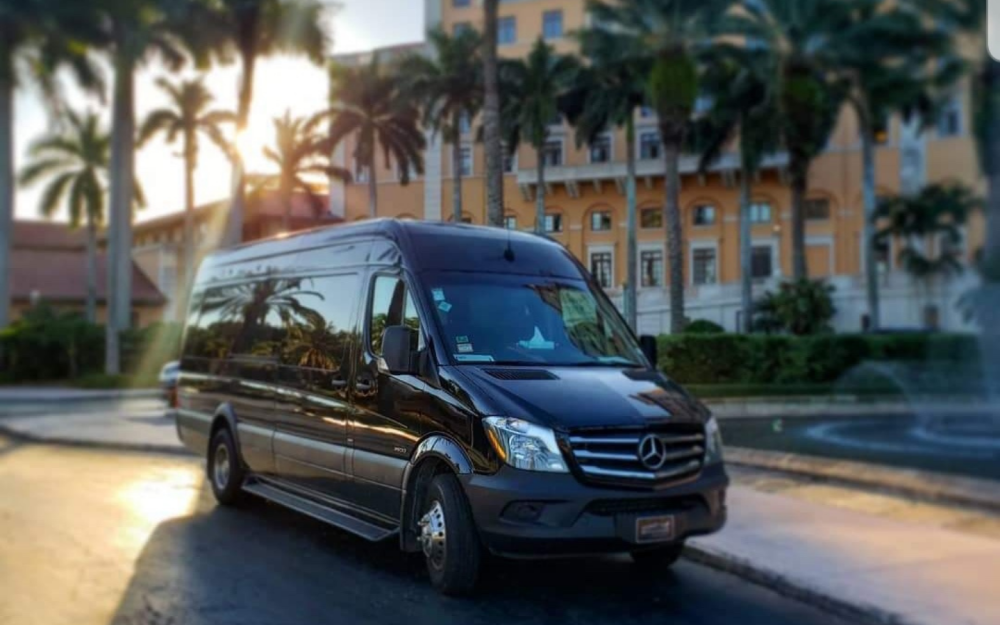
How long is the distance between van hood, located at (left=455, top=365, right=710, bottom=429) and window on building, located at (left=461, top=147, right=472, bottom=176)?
6.14 meters

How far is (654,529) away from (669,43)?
25.5 metres

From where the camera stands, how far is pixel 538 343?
6965mm

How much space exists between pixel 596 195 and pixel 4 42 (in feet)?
48.2

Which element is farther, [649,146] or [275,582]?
[649,146]

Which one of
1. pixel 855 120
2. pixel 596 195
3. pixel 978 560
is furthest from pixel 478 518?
pixel 855 120

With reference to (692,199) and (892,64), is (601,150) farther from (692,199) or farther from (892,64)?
(892,64)

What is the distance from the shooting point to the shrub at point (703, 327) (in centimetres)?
2328

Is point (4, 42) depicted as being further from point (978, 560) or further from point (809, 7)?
point (978, 560)

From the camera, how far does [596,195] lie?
13.7 metres

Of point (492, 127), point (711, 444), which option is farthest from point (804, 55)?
point (711, 444)

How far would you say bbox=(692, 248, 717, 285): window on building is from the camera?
21.1m

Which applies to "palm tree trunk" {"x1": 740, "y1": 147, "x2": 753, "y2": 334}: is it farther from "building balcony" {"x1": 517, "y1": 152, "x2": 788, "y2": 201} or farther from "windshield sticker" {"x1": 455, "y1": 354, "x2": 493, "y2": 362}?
"windshield sticker" {"x1": 455, "y1": 354, "x2": 493, "y2": 362}

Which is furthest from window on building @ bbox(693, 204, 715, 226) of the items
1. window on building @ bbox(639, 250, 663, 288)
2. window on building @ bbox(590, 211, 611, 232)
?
window on building @ bbox(590, 211, 611, 232)

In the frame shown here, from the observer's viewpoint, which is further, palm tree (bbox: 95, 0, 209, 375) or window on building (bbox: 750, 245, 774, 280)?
window on building (bbox: 750, 245, 774, 280)
